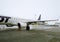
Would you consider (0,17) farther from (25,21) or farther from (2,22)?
(25,21)

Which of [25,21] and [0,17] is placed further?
[25,21]

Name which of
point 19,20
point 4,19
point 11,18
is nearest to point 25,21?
point 19,20

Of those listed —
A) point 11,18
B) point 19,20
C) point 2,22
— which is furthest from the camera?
point 19,20

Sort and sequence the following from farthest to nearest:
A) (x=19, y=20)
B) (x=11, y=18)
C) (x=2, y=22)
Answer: (x=19, y=20) → (x=11, y=18) → (x=2, y=22)

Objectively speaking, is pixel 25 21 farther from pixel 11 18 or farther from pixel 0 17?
pixel 0 17

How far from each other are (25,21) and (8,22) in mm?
3625

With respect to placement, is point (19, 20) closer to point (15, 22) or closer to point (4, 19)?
point (15, 22)

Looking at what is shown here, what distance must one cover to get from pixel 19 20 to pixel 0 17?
395 centimetres

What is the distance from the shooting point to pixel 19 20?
22.9m

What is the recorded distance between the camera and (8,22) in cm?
2058

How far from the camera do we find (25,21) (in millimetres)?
23234

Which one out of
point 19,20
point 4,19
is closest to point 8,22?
point 4,19

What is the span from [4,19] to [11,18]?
1.58 m

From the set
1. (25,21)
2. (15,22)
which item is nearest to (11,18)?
(15,22)
